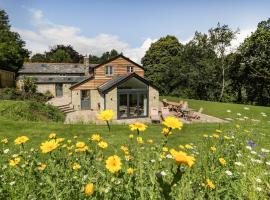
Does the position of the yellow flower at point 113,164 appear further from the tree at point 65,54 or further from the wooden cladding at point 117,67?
the tree at point 65,54

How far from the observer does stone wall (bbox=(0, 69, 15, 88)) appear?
39594mm

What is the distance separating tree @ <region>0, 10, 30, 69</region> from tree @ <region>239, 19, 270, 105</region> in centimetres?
3670

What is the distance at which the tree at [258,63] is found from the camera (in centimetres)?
3484

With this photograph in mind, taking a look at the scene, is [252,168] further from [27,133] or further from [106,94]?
[106,94]

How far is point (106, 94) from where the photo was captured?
25.1 metres

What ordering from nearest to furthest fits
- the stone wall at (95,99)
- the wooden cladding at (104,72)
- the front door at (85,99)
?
the wooden cladding at (104,72), the stone wall at (95,99), the front door at (85,99)

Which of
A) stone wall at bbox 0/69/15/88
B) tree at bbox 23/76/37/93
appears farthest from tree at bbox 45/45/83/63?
tree at bbox 23/76/37/93

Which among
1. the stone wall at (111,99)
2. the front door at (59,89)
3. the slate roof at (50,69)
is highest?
the slate roof at (50,69)

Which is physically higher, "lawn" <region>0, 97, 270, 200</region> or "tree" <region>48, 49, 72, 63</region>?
"tree" <region>48, 49, 72, 63</region>

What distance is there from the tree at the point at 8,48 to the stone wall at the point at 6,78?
239 centimetres

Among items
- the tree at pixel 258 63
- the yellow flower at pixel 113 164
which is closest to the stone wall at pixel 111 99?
the tree at pixel 258 63

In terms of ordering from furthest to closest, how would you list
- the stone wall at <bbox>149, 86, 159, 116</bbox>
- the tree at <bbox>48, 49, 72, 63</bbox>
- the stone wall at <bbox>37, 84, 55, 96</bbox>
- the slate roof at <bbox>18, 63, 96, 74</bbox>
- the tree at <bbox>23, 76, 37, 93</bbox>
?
the tree at <bbox>48, 49, 72, 63</bbox> → the slate roof at <bbox>18, 63, 96, 74</bbox> → the stone wall at <bbox>37, 84, 55, 96</bbox> → the tree at <bbox>23, 76, 37, 93</bbox> → the stone wall at <bbox>149, 86, 159, 116</bbox>

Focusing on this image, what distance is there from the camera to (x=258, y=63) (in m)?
35.6

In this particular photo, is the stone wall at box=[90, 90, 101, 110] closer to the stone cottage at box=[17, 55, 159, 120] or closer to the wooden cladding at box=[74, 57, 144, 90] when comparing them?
the stone cottage at box=[17, 55, 159, 120]
